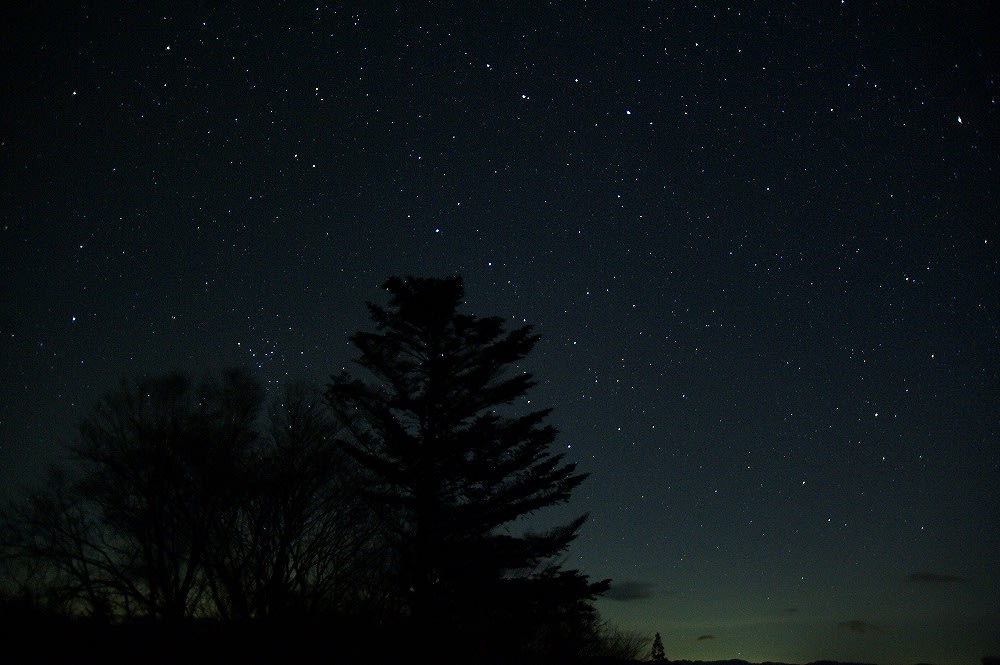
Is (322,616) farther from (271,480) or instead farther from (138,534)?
(138,534)

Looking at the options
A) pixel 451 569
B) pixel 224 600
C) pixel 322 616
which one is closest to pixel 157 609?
pixel 224 600

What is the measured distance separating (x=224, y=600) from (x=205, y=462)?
425 cm

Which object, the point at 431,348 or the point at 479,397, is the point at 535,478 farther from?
the point at 431,348

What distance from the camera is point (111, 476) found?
75.4ft

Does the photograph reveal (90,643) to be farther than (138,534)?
No

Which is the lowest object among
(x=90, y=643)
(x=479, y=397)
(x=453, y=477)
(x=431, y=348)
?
(x=90, y=643)

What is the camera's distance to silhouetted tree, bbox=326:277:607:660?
18.6 metres

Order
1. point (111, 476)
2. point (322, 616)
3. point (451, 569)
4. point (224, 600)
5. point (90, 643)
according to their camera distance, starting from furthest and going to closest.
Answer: point (111, 476), point (224, 600), point (322, 616), point (451, 569), point (90, 643)

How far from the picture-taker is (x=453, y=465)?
62.9 feet

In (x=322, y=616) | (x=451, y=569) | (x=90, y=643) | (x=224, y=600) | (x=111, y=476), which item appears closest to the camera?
(x=90, y=643)

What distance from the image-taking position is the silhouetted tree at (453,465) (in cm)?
1862

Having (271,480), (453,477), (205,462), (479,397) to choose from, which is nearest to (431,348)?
(479,397)

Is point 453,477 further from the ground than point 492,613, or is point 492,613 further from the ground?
point 453,477

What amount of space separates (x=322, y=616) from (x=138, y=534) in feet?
23.4
